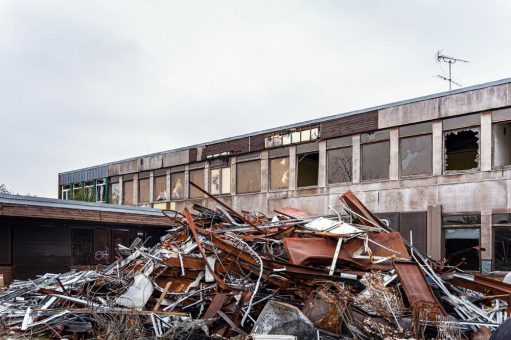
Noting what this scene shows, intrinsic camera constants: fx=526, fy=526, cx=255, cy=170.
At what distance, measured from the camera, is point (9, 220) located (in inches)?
686

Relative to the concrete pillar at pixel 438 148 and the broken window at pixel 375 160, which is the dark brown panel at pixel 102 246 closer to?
the broken window at pixel 375 160

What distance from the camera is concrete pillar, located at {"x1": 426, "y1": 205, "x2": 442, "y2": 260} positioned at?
64.8ft

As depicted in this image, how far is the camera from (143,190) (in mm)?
34125

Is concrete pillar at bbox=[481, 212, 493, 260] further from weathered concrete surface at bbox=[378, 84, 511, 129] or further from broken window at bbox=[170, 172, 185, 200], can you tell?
broken window at bbox=[170, 172, 185, 200]

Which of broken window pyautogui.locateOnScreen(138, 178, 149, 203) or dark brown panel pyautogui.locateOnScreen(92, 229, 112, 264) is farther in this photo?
broken window pyautogui.locateOnScreen(138, 178, 149, 203)

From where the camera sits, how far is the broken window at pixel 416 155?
20.5m

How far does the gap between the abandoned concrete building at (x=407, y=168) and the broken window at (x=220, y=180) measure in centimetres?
6

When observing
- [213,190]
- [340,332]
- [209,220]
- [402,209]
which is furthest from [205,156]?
[340,332]

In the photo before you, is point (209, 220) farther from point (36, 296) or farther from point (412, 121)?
point (412, 121)

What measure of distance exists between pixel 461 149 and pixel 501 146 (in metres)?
1.52

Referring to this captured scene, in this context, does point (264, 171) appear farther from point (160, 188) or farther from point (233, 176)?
point (160, 188)

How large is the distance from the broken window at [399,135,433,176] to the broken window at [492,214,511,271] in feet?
10.7

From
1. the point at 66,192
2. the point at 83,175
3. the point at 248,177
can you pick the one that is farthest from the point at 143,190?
the point at 66,192

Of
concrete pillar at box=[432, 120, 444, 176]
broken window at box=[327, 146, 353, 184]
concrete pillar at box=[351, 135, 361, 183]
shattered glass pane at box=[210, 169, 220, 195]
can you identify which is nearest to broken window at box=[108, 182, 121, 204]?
shattered glass pane at box=[210, 169, 220, 195]
